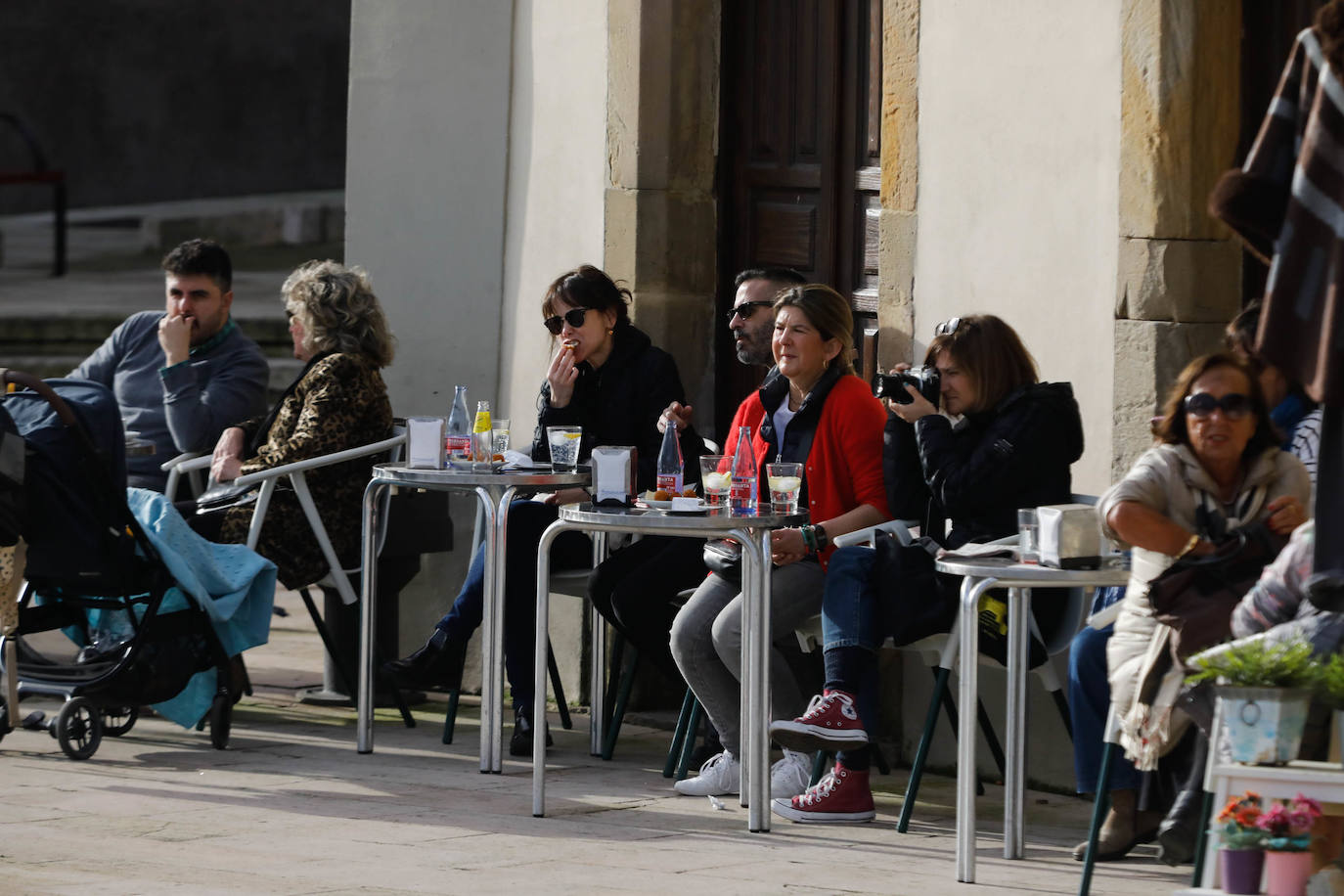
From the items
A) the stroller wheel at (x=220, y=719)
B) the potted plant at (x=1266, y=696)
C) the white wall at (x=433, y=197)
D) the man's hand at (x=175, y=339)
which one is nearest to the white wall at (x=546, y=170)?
the white wall at (x=433, y=197)

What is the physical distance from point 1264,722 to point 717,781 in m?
2.58

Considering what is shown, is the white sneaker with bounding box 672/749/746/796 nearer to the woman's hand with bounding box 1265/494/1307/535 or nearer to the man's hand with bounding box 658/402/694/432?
the man's hand with bounding box 658/402/694/432

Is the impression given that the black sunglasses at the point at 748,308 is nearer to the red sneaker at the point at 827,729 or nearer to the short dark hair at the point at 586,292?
the short dark hair at the point at 586,292

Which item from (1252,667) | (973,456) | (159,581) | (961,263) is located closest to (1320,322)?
(1252,667)

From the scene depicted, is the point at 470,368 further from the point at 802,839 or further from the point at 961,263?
the point at 802,839

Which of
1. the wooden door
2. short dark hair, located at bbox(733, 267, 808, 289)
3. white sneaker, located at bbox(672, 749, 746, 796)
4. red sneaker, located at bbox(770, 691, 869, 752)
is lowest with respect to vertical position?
white sneaker, located at bbox(672, 749, 746, 796)

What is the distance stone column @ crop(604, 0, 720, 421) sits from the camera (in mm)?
8328

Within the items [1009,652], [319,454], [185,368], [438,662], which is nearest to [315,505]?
[319,454]

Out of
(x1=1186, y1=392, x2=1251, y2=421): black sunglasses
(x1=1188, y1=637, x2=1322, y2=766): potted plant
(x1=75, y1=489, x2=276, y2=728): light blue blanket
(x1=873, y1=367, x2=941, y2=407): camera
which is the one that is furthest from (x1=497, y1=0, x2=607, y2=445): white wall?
(x1=1188, y1=637, x2=1322, y2=766): potted plant

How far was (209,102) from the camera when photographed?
835 inches

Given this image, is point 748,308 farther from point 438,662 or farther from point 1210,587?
point 1210,587

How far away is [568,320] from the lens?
7578mm

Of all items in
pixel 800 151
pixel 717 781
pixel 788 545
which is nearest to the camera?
pixel 788 545

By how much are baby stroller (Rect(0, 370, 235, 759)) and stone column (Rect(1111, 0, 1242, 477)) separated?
2900mm
